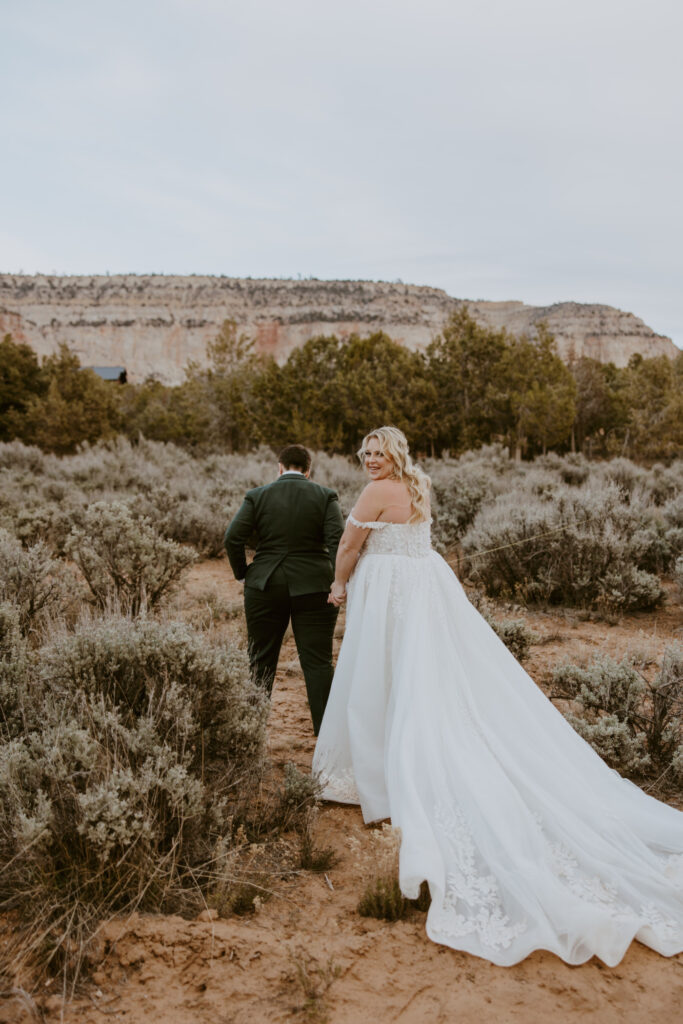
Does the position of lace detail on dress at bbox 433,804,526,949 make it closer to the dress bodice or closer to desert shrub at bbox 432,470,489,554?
the dress bodice

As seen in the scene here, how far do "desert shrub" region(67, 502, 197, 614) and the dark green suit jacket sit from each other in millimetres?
2101

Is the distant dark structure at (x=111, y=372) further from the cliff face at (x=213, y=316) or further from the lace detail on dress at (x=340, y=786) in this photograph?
the lace detail on dress at (x=340, y=786)

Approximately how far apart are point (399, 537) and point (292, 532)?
32.3 inches

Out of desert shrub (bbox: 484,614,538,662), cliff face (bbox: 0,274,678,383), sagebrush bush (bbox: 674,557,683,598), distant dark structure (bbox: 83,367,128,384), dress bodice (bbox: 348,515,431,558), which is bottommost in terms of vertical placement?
desert shrub (bbox: 484,614,538,662)

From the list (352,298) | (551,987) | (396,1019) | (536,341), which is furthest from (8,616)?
(352,298)

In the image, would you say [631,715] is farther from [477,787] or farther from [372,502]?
[372,502]

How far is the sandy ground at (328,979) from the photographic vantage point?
7.52 feet

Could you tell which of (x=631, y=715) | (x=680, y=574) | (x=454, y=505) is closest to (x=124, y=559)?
(x=631, y=715)


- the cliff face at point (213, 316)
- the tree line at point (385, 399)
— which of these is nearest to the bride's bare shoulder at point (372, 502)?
the tree line at point (385, 399)

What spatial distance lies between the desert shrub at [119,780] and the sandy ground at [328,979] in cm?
19

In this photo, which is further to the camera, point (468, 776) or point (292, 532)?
point (292, 532)

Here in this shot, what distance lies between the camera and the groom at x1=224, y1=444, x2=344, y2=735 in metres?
4.43

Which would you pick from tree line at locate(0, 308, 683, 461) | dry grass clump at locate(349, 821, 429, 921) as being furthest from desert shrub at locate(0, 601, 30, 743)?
tree line at locate(0, 308, 683, 461)

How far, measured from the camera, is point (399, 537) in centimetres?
396
